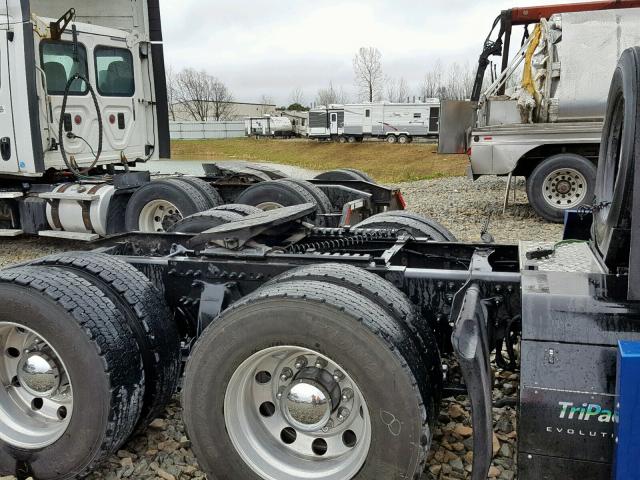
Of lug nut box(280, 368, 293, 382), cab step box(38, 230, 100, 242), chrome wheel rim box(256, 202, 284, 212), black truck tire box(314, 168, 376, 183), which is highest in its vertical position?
black truck tire box(314, 168, 376, 183)

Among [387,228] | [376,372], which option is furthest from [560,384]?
[387,228]

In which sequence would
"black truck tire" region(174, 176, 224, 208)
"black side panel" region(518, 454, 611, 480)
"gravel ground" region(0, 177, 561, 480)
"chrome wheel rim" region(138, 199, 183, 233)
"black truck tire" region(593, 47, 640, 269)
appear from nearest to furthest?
"black truck tire" region(593, 47, 640, 269), "black side panel" region(518, 454, 611, 480), "gravel ground" region(0, 177, 561, 480), "black truck tire" region(174, 176, 224, 208), "chrome wheel rim" region(138, 199, 183, 233)

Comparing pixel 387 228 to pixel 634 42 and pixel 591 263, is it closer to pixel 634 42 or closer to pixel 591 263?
pixel 591 263

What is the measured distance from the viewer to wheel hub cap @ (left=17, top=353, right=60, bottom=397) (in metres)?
3.04

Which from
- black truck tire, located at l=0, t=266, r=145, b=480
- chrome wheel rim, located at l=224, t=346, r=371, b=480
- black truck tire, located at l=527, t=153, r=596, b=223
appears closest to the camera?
chrome wheel rim, located at l=224, t=346, r=371, b=480

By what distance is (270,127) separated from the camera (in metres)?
60.8

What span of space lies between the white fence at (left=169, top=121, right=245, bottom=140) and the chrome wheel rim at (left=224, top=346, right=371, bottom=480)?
54.1 metres

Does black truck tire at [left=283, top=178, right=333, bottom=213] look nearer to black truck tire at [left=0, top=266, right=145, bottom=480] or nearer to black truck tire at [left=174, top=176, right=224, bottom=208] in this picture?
black truck tire at [left=174, top=176, right=224, bottom=208]

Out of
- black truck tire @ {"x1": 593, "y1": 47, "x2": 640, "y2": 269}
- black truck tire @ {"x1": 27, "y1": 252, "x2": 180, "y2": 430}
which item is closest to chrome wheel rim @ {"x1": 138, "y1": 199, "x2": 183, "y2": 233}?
black truck tire @ {"x1": 27, "y1": 252, "x2": 180, "y2": 430}

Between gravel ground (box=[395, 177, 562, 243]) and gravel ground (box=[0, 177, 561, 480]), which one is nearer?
gravel ground (box=[0, 177, 561, 480])

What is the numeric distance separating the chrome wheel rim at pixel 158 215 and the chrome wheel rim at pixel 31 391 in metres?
5.10

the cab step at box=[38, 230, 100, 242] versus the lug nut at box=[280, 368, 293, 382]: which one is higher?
the lug nut at box=[280, 368, 293, 382]

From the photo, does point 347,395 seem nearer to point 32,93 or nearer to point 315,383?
point 315,383

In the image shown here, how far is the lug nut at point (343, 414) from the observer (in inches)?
109
